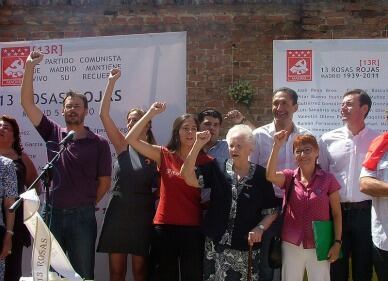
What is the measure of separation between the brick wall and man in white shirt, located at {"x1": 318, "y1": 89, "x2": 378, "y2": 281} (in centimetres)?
230

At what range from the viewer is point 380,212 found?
407 cm

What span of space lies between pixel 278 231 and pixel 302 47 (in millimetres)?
1910

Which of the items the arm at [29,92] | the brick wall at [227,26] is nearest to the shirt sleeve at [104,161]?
the arm at [29,92]

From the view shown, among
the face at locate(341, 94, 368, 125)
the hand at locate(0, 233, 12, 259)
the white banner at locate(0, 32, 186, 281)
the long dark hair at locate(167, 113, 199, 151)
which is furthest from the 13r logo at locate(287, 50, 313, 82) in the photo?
the hand at locate(0, 233, 12, 259)

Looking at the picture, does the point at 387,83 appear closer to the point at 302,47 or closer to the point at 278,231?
the point at 302,47

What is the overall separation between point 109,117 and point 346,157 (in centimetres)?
200

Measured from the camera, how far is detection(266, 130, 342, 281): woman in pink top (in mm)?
4090

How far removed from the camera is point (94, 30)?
715 centimetres

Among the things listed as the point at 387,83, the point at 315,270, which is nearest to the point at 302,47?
the point at 387,83

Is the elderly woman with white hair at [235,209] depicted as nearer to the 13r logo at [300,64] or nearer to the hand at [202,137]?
the hand at [202,137]

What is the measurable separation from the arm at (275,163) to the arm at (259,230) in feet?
0.84

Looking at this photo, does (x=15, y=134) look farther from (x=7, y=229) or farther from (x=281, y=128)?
(x=281, y=128)

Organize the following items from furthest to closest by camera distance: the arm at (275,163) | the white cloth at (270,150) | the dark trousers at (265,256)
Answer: the white cloth at (270,150) → the dark trousers at (265,256) → the arm at (275,163)

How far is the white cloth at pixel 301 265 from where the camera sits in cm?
409
